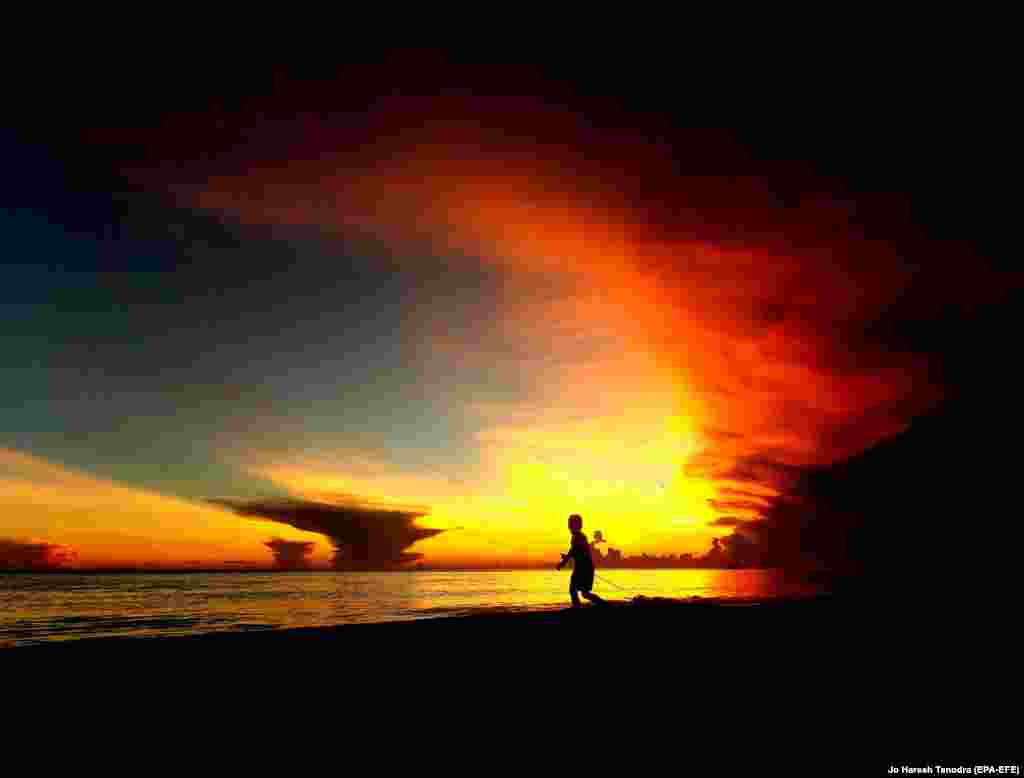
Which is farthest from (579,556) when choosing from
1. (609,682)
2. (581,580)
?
(609,682)

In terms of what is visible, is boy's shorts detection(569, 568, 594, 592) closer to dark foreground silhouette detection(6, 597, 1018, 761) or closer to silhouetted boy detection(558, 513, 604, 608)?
silhouetted boy detection(558, 513, 604, 608)

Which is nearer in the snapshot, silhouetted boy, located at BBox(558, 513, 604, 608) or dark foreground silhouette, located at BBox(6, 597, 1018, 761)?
dark foreground silhouette, located at BBox(6, 597, 1018, 761)

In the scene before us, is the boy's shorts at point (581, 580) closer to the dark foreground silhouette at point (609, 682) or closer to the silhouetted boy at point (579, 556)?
the silhouetted boy at point (579, 556)

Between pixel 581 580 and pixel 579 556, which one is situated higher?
pixel 579 556

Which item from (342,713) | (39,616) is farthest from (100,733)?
(39,616)

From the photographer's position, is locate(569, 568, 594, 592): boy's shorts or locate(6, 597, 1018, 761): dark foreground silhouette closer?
locate(6, 597, 1018, 761): dark foreground silhouette

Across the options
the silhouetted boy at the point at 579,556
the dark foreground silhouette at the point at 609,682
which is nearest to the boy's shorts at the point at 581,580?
the silhouetted boy at the point at 579,556

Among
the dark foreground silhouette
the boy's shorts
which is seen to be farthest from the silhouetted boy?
the dark foreground silhouette

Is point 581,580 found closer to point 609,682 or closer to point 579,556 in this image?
point 579,556

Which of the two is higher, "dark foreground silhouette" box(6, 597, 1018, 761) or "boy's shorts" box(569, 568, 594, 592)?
"boy's shorts" box(569, 568, 594, 592)

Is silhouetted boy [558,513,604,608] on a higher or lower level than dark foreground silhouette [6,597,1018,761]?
higher

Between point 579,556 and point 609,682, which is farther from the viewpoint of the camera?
point 579,556

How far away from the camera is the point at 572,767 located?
17.1 ft

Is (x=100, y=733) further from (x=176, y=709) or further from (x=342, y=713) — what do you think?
(x=342, y=713)
